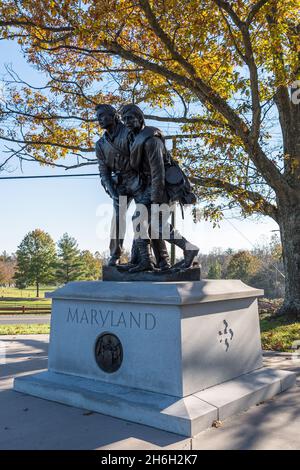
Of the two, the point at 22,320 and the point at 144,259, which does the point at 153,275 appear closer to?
the point at 144,259

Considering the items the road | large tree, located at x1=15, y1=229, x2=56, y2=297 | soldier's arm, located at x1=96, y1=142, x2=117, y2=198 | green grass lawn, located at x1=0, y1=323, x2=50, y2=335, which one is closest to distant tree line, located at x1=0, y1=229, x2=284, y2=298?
large tree, located at x1=15, y1=229, x2=56, y2=297

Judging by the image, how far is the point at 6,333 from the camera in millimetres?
10656

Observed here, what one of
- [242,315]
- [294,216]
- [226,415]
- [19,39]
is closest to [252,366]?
[242,315]

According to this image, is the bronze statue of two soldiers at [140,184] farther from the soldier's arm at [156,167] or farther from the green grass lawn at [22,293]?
the green grass lawn at [22,293]

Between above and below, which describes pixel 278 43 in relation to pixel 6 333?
above

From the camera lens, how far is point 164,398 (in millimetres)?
3971

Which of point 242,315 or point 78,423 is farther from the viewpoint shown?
point 242,315

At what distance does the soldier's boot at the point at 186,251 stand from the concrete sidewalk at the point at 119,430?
1.77 metres

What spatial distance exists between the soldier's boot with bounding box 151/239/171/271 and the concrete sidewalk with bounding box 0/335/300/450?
1.98 meters

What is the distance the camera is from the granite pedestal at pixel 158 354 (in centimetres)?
395

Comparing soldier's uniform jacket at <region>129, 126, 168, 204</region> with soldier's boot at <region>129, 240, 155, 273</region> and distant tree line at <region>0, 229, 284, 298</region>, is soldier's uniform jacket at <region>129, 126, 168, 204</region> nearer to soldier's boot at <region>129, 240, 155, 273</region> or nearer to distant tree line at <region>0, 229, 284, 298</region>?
soldier's boot at <region>129, 240, 155, 273</region>

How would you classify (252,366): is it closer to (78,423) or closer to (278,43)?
(78,423)

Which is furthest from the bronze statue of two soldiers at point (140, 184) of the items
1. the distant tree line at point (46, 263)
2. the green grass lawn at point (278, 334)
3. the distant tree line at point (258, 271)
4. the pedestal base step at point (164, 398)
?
the distant tree line at point (46, 263)

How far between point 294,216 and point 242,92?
3.24 m
